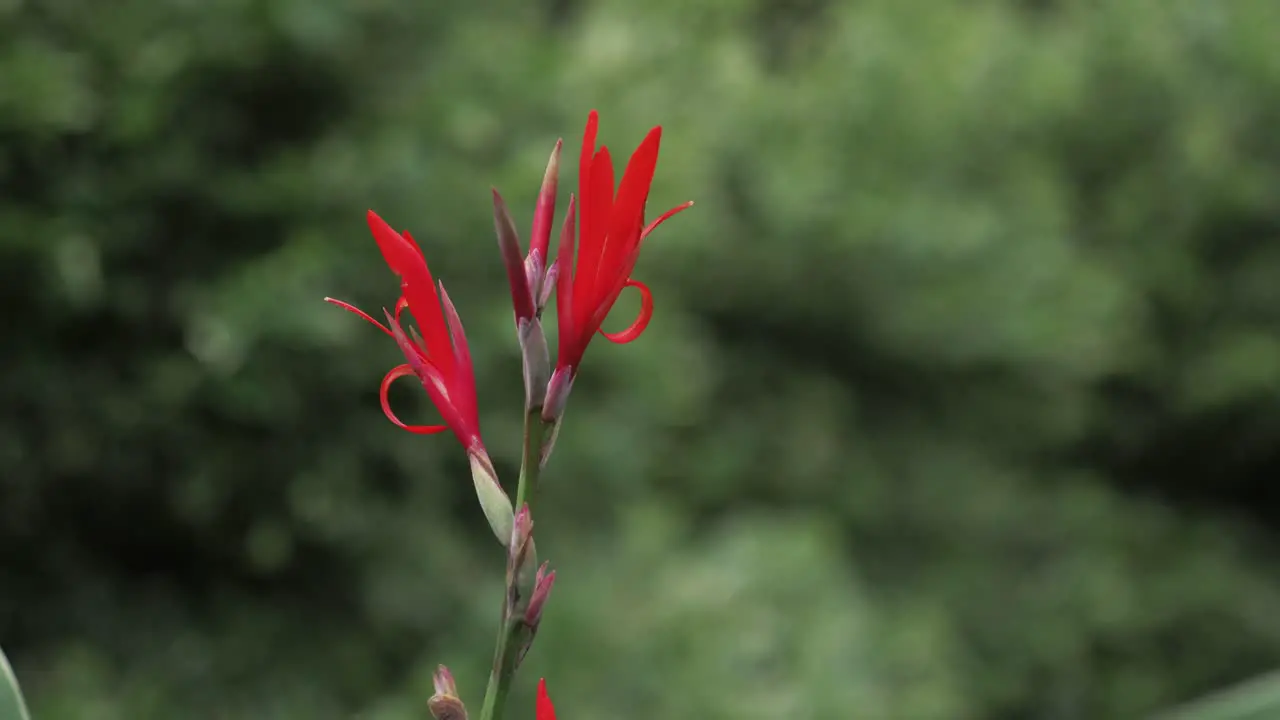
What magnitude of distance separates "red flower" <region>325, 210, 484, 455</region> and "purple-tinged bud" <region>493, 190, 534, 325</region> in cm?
2

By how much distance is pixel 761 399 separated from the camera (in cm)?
307

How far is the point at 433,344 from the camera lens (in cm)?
41

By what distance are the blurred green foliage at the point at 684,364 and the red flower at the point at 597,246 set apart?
4.21 ft

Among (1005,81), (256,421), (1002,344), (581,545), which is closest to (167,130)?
(256,421)

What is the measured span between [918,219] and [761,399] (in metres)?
0.61

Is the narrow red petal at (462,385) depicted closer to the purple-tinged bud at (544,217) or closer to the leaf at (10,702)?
the purple-tinged bud at (544,217)

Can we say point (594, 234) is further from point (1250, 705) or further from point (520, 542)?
point (1250, 705)

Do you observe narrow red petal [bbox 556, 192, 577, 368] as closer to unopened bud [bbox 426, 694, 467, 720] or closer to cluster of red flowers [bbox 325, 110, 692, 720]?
cluster of red flowers [bbox 325, 110, 692, 720]

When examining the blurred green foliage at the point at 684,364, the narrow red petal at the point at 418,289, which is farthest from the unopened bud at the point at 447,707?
the blurred green foliage at the point at 684,364

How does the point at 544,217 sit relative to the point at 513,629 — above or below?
above

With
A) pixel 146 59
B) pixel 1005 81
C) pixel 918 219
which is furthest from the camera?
pixel 1005 81

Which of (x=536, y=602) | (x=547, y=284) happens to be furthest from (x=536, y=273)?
(x=536, y=602)

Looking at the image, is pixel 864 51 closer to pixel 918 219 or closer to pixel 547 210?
pixel 918 219

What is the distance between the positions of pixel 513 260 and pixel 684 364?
6.47 ft
